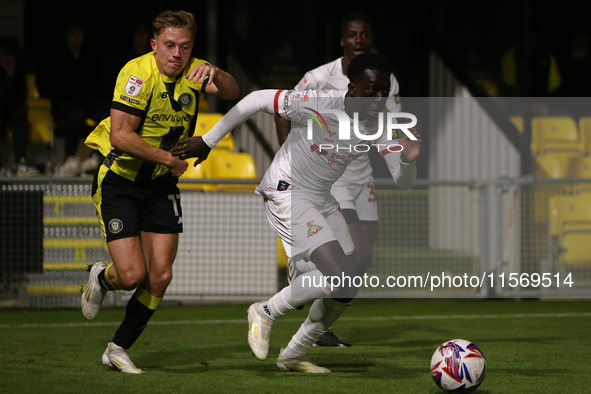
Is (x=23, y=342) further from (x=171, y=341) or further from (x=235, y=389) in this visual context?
(x=235, y=389)

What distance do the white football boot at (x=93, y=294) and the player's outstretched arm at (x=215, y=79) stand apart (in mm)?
1465

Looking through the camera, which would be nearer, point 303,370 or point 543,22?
point 303,370

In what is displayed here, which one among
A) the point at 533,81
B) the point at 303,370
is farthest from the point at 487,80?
the point at 303,370

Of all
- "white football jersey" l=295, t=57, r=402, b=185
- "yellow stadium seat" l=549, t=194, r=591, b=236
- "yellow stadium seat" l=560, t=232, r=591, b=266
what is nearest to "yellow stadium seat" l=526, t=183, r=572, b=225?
"yellow stadium seat" l=549, t=194, r=591, b=236

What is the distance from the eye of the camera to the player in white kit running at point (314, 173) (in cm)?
527

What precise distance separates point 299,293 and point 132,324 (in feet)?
3.86

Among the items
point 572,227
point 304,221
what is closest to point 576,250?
point 572,227

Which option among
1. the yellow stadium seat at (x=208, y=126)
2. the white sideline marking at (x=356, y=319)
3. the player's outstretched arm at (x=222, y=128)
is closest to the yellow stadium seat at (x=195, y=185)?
the yellow stadium seat at (x=208, y=126)

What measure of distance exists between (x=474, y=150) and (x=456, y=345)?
21.7ft

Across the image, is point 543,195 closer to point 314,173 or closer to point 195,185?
point 195,185

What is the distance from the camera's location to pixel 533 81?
12.5 m

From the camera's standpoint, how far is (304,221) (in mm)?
5418

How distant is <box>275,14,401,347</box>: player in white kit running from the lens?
677 cm

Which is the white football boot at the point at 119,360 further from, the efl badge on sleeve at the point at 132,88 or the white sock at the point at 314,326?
the efl badge on sleeve at the point at 132,88
